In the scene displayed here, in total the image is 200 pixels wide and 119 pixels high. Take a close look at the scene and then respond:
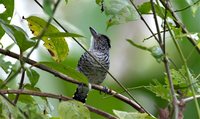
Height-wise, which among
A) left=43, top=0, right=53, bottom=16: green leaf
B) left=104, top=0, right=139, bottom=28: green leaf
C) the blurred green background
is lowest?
the blurred green background

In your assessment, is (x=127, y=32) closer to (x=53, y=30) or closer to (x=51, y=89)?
(x=51, y=89)

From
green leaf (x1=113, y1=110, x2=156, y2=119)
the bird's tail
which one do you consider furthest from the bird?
green leaf (x1=113, y1=110, x2=156, y2=119)

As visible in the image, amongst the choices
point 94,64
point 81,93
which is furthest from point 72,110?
point 94,64

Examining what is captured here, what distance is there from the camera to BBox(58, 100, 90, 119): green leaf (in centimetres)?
112

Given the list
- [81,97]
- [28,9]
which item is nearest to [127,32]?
[28,9]

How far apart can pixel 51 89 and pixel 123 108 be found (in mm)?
417

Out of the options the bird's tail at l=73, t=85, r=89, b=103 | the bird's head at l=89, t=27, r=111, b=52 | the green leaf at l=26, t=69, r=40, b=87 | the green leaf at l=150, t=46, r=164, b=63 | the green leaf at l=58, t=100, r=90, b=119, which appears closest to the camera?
the green leaf at l=150, t=46, r=164, b=63

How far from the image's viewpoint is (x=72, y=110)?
3.71 feet

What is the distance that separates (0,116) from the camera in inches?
41.1

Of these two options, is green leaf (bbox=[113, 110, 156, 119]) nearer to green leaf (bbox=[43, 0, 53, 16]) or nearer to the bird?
green leaf (bbox=[43, 0, 53, 16])

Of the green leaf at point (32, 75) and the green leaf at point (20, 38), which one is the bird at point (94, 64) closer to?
the green leaf at point (32, 75)

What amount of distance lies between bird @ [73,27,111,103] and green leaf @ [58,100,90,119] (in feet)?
3.72

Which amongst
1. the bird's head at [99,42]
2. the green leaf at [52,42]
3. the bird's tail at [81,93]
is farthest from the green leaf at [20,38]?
the bird's head at [99,42]

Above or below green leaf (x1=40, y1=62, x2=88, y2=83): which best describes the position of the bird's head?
below
